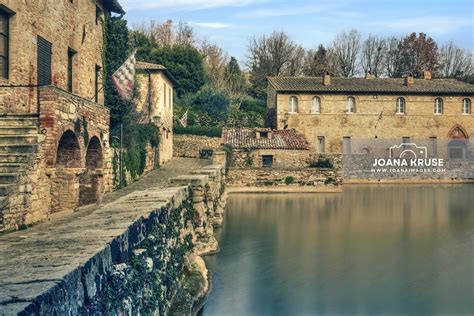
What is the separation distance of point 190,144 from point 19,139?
2933 cm

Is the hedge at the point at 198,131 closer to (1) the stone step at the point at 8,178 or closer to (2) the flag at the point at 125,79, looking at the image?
(2) the flag at the point at 125,79

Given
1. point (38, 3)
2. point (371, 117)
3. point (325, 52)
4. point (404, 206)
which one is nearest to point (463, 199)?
point (404, 206)

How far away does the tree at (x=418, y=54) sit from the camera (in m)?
62.4

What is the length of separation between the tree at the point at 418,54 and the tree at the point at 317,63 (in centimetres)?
957

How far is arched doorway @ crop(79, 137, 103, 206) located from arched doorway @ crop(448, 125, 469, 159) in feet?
119

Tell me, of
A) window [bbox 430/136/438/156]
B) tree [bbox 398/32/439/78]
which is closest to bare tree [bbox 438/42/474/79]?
tree [bbox 398/32/439/78]

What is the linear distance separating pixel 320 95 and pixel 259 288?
1295 inches

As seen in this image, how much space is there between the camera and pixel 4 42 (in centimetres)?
1201

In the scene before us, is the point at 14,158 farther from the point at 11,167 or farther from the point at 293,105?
the point at 293,105

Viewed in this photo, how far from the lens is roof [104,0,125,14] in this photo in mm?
19438

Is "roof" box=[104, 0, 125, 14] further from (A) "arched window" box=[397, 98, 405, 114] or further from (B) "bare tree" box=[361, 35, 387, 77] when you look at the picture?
(B) "bare tree" box=[361, 35, 387, 77]

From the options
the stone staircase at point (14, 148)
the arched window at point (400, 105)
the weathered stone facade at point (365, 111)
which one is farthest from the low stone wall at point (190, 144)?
the stone staircase at point (14, 148)

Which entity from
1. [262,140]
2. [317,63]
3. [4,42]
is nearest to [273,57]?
[317,63]

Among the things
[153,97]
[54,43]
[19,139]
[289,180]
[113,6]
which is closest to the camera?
[19,139]
